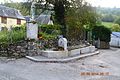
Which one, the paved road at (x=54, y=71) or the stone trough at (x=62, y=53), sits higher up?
the stone trough at (x=62, y=53)

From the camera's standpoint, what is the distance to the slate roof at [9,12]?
47.0 meters

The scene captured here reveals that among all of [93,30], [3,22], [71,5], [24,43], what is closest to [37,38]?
[24,43]

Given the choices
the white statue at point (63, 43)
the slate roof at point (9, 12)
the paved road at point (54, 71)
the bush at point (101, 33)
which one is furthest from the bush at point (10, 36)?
the slate roof at point (9, 12)

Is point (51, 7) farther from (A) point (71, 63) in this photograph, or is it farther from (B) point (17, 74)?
(B) point (17, 74)

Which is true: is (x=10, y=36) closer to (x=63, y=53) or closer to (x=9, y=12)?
(x=63, y=53)

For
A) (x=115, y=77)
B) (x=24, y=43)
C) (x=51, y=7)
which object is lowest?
(x=115, y=77)

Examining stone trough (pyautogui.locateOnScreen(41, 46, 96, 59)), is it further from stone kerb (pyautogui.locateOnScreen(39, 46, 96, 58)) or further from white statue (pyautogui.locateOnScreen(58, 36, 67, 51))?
white statue (pyautogui.locateOnScreen(58, 36, 67, 51))

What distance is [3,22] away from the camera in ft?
159

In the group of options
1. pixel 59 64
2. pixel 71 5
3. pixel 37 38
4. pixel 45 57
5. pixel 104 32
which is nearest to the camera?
pixel 59 64

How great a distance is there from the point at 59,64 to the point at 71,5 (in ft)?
27.9

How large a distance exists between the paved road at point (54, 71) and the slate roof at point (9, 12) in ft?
118

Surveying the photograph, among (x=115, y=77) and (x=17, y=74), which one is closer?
(x=17, y=74)

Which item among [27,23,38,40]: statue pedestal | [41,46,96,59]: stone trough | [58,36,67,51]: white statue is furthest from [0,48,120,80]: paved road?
[27,23,38,40]: statue pedestal

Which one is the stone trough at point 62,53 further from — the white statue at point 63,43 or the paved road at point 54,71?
the paved road at point 54,71
